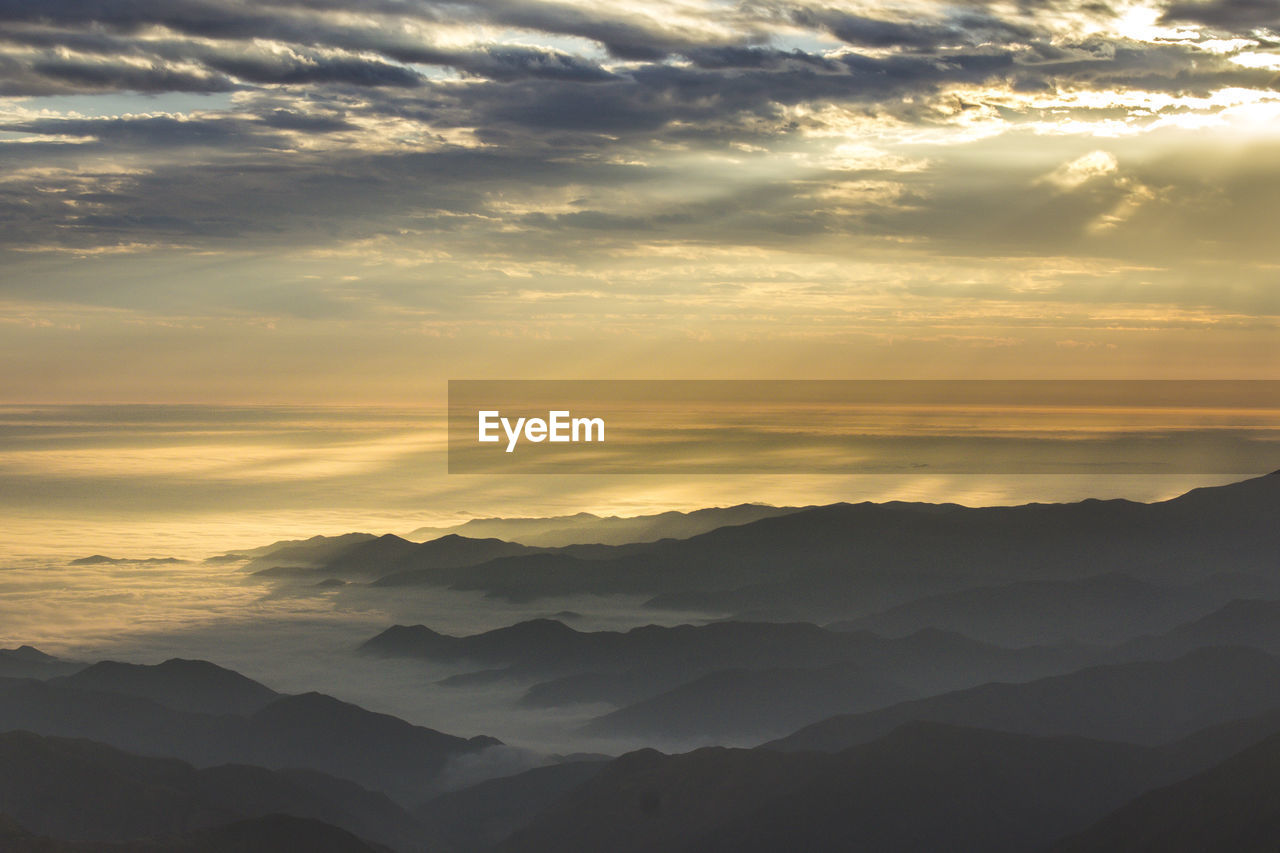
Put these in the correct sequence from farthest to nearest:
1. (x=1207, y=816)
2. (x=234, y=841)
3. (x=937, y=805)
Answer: (x=937, y=805)
(x=234, y=841)
(x=1207, y=816)

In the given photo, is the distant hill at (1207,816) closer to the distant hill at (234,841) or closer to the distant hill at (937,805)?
the distant hill at (937,805)

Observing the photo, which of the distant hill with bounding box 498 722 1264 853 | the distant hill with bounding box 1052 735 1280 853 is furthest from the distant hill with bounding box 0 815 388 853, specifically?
the distant hill with bounding box 1052 735 1280 853

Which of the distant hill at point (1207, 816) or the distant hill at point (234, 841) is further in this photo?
the distant hill at point (234, 841)

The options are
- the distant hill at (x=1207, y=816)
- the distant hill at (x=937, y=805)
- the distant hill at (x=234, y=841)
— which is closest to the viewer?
the distant hill at (x=1207, y=816)

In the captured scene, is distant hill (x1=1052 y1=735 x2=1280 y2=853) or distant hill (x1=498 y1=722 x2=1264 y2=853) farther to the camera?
distant hill (x1=498 y1=722 x2=1264 y2=853)

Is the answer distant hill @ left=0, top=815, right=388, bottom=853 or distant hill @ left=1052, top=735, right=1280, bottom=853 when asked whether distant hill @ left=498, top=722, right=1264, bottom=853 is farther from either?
distant hill @ left=0, top=815, right=388, bottom=853

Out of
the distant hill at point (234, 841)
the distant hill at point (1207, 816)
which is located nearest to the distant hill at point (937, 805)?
the distant hill at point (1207, 816)

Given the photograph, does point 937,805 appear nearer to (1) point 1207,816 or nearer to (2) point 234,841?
(1) point 1207,816

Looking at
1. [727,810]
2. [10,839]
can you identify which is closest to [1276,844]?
[727,810]

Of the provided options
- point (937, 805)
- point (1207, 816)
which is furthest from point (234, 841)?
point (1207, 816)
